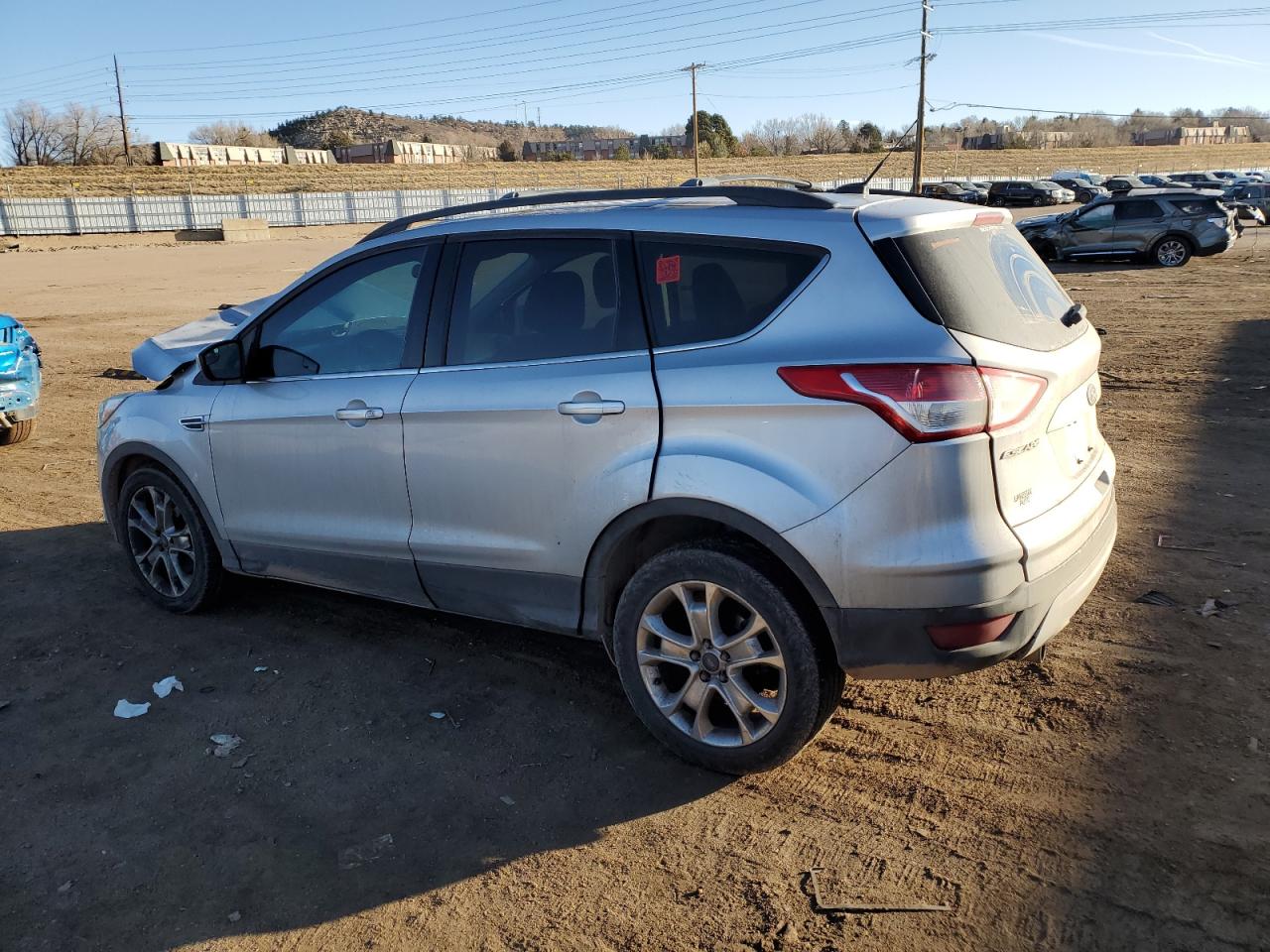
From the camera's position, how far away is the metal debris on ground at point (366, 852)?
3041mm

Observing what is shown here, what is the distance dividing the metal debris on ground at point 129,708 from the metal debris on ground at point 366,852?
4.61ft

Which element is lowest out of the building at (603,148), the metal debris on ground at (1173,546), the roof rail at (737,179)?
the metal debris on ground at (1173,546)

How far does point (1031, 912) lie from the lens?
266 centimetres

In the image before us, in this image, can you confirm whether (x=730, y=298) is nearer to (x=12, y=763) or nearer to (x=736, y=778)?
(x=736, y=778)

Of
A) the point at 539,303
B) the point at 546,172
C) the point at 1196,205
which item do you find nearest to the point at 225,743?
the point at 539,303

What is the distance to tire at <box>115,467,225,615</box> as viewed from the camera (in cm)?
479

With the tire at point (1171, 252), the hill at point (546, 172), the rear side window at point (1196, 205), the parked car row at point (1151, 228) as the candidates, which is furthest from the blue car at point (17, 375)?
the hill at point (546, 172)

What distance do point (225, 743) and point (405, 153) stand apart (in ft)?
434

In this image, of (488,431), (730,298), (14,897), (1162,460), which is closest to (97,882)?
(14,897)

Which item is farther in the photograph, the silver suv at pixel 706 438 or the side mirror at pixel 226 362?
the side mirror at pixel 226 362

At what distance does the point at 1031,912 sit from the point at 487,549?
6.92 ft

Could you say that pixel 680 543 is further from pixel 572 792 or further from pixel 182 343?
pixel 182 343

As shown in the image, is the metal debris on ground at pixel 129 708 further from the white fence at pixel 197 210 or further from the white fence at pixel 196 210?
the white fence at pixel 197 210

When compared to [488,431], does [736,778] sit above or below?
below
